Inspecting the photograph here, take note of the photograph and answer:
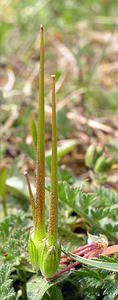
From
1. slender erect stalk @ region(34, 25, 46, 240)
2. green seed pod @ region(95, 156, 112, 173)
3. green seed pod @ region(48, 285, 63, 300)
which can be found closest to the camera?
slender erect stalk @ region(34, 25, 46, 240)

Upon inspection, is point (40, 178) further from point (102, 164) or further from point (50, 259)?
point (102, 164)

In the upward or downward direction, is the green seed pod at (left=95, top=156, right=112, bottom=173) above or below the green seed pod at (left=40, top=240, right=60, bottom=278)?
above

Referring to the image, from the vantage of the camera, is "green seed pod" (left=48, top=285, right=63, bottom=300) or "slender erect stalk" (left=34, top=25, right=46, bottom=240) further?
"green seed pod" (left=48, top=285, right=63, bottom=300)

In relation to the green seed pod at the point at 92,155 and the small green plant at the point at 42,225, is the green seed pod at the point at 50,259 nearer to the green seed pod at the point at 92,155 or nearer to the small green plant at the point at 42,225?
the small green plant at the point at 42,225

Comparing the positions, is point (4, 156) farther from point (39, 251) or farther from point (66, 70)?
point (39, 251)

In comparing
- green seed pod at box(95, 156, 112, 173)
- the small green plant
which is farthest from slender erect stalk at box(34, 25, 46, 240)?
green seed pod at box(95, 156, 112, 173)

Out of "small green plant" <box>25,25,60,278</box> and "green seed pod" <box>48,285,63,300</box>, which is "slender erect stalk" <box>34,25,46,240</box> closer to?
"small green plant" <box>25,25,60,278</box>

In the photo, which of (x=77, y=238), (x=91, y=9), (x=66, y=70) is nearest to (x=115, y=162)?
(x=77, y=238)

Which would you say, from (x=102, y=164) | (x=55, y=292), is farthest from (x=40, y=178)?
(x=102, y=164)

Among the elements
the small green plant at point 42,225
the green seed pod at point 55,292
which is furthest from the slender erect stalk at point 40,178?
the green seed pod at point 55,292
